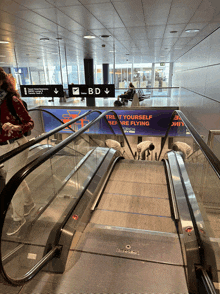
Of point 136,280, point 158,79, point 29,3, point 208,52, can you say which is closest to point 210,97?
point 208,52

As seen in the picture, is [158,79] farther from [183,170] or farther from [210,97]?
[183,170]

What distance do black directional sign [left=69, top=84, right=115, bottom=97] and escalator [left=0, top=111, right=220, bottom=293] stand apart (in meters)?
5.02

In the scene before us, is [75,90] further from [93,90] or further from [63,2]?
[63,2]

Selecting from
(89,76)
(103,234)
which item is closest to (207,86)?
(103,234)

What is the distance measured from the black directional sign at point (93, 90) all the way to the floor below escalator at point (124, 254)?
541cm

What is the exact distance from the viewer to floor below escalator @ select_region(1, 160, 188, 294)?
1904 mm

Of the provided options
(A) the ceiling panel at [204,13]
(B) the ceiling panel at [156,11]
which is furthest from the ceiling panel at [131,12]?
(A) the ceiling panel at [204,13]

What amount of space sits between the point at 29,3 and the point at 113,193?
3965mm

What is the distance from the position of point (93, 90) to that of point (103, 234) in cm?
660

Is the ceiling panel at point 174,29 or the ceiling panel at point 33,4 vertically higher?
the ceiling panel at point 174,29

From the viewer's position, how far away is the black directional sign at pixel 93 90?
319 inches

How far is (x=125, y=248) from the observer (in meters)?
2.35

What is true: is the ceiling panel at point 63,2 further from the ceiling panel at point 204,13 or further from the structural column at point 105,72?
the structural column at point 105,72

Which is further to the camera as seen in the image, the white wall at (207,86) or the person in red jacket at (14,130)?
the white wall at (207,86)
